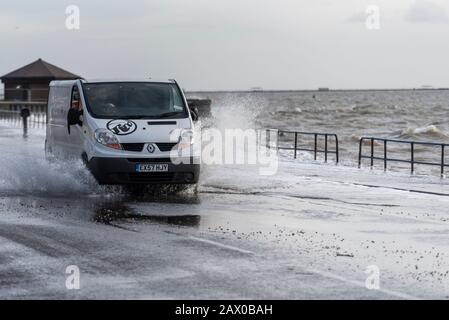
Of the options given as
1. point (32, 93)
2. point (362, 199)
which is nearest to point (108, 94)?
point (362, 199)

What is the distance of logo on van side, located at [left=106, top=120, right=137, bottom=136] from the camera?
15.1m

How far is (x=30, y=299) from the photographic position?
23.8 ft

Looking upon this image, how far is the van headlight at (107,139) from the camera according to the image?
1497cm

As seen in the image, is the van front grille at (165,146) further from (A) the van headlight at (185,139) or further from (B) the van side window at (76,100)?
(B) the van side window at (76,100)

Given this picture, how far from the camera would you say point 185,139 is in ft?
50.1

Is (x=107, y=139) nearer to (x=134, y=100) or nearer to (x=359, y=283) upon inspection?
(x=134, y=100)

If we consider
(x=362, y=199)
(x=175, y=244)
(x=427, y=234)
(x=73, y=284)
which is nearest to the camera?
(x=73, y=284)

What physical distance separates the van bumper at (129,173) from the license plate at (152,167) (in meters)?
0.05

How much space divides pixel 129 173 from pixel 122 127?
87 cm

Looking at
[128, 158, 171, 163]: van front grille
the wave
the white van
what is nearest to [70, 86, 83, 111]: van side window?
the white van

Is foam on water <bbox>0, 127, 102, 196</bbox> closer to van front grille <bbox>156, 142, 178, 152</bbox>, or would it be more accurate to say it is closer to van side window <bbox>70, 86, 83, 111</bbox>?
van side window <bbox>70, 86, 83, 111</bbox>

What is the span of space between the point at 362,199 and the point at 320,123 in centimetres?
6453

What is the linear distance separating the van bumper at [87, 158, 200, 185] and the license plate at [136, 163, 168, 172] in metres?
0.05
